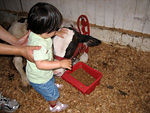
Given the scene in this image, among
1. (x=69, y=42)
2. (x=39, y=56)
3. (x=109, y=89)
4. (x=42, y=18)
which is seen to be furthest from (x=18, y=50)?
(x=109, y=89)

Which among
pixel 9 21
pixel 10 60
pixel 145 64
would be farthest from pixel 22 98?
pixel 9 21

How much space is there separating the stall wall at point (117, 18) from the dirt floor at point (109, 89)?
26 centimetres

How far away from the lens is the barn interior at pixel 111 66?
171 centimetres

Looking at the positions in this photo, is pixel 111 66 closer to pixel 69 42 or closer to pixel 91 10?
pixel 69 42

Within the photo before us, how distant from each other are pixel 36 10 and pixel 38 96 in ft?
4.65

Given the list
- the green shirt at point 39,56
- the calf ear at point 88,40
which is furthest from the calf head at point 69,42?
the green shirt at point 39,56

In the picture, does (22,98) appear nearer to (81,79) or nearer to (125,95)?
(81,79)

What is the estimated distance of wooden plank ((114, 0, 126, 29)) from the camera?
203 cm

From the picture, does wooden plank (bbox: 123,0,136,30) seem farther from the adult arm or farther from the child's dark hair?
the adult arm

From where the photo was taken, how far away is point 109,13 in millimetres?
2240

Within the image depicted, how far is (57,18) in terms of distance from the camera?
98 centimetres

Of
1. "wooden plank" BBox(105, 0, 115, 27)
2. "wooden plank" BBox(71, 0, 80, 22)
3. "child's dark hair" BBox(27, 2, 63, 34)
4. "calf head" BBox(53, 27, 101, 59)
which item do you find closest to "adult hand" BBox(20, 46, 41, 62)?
"child's dark hair" BBox(27, 2, 63, 34)

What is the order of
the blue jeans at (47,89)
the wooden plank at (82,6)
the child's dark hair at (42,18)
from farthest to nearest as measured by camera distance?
the wooden plank at (82,6) < the blue jeans at (47,89) < the child's dark hair at (42,18)

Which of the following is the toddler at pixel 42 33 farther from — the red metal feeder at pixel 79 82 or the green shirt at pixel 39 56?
the red metal feeder at pixel 79 82
